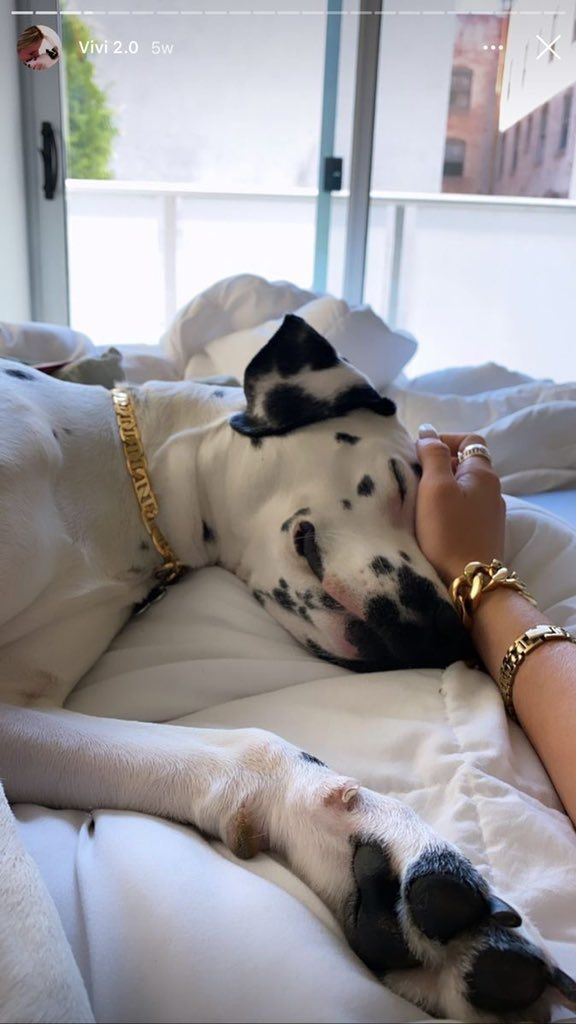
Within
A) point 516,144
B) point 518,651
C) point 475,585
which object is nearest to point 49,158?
point 516,144

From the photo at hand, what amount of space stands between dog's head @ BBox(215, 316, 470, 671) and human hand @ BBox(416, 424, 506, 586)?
0.02 meters

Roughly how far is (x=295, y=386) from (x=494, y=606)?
17.6 inches

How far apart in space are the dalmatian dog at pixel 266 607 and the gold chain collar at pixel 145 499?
14 millimetres

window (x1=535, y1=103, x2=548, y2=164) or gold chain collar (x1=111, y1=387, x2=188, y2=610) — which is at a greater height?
window (x1=535, y1=103, x2=548, y2=164)

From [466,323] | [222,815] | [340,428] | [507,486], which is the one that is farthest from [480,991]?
[466,323]

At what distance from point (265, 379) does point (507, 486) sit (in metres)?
0.71

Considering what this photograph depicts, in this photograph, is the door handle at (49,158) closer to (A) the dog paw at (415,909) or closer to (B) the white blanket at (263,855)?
(B) the white blanket at (263,855)

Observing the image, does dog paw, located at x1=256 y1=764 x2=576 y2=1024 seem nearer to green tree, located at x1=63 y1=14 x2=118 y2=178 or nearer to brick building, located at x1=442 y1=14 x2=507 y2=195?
green tree, located at x1=63 y1=14 x2=118 y2=178

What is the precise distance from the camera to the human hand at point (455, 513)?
1.16m

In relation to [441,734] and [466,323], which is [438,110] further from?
[441,734]

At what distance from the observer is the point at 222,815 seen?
2.66ft

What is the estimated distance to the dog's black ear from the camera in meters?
1.28

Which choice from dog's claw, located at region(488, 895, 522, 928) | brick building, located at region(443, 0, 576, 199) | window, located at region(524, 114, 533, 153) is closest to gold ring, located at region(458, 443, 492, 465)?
dog's claw, located at region(488, 895, 522, 928)

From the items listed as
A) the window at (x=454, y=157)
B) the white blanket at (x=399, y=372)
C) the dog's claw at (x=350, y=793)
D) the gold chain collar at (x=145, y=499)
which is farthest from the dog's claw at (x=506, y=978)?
the window at (x=454, y=157)
